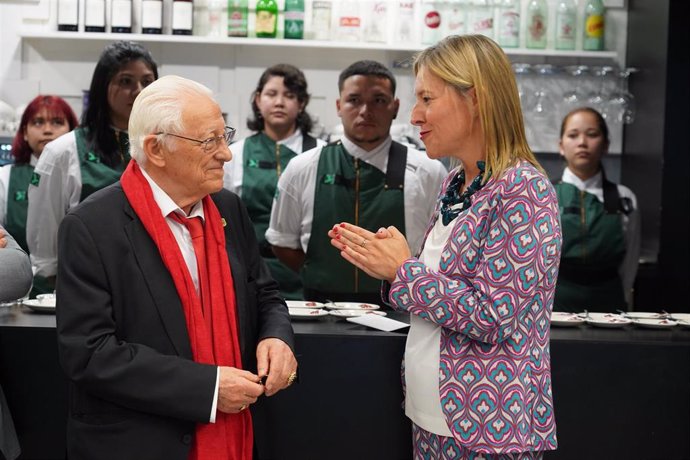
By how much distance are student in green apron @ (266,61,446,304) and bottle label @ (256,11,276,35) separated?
1.30 meters

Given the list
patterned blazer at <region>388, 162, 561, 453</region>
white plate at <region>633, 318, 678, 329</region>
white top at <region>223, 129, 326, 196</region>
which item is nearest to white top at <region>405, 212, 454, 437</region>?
patterned blazer at <region>388, 162, 561, 453</region>

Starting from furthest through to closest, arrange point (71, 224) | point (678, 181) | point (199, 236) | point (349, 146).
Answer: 1. point (678, 181)
2. point (349, 146)
3. point (199, 236)
4. point (71, 224)

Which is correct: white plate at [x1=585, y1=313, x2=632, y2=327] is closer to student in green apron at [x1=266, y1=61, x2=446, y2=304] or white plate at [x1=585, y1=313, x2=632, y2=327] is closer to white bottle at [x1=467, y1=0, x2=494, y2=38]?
student in green apron at [x1=266, y1=61, x2=446, y2=304]

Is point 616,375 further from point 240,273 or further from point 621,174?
point 621,174

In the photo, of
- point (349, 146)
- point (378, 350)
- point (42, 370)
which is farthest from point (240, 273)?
point (349, 146)

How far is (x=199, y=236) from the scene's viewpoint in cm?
180

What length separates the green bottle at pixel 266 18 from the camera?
4.79 metres

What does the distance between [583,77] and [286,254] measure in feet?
7.55

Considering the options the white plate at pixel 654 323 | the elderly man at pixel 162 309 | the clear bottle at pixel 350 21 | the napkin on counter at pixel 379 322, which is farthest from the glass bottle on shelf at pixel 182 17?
the elderly man at pixel 162 309

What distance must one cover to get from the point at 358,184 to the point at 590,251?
51.8 inches

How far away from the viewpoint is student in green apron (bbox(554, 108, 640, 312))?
4.20m

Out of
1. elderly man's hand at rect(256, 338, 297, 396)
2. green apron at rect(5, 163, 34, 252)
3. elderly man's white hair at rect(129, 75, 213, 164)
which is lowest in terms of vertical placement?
elderly man's hand at rect(256, 338, 297, 396)

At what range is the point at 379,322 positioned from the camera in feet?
8.40

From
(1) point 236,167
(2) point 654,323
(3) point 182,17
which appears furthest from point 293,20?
(2) point 654,323
